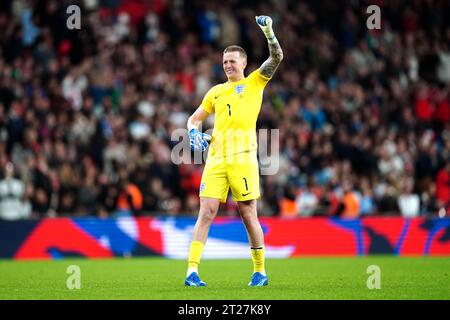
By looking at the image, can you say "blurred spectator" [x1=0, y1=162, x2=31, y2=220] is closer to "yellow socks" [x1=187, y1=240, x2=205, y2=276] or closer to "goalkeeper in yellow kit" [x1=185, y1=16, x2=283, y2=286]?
"goalkeeper in yellow kit" [x1=185, y1=16, x2=283, y2=286]

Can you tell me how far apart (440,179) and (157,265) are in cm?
945

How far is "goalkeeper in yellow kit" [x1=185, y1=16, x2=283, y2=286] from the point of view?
1188 centimetres

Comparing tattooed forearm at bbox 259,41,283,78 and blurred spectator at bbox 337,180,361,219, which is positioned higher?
tattooed forearm at bbox 259,41,283,78

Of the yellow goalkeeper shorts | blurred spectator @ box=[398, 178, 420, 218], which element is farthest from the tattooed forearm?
blurred spectator @ box=[398, 178, 420, 218]

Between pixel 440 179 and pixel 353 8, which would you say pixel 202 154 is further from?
pixel 353 8

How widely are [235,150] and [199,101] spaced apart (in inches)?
514

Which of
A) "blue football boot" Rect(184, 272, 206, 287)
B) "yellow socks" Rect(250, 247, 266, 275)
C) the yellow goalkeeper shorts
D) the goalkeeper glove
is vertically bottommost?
"blue football boot" Rect(184, 272, 206, 287)

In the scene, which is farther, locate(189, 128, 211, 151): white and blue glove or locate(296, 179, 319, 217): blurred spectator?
locate(296, 179, 319, 217): blurred spectator

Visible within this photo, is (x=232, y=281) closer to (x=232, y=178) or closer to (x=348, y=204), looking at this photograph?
(x=232, y=178)

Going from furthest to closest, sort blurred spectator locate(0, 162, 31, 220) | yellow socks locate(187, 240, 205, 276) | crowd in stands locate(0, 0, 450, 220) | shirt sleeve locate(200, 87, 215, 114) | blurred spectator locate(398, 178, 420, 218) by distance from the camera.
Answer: blurred spectator locate(398, 178, 420, 218) → crowd in stands locate(0, 0, 450, 220) → blurred spectator locate(0, 162, 31, 220) → shirt sleeve locate(200, 87, 215, 114) → yellow socks locate(187, 240, 205, 276)

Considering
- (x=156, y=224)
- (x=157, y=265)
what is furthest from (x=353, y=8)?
(x=157, y=265)

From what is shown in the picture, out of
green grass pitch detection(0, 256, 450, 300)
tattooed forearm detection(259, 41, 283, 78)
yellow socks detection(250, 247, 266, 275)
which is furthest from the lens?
yellow socks detection(250, 247, 266, 275)

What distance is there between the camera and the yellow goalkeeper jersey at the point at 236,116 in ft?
39.4

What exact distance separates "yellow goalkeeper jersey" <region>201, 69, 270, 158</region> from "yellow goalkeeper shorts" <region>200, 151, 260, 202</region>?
0.10 metres
